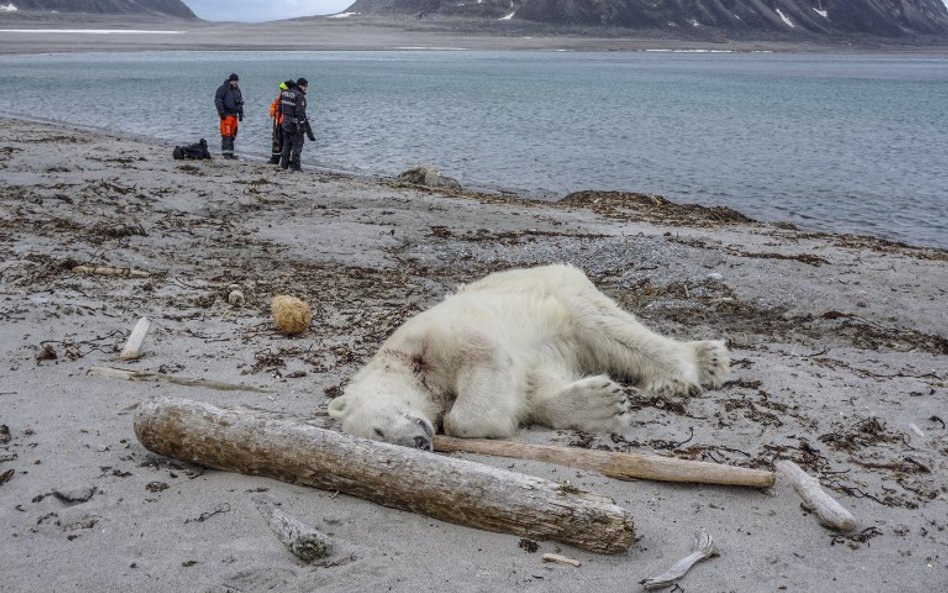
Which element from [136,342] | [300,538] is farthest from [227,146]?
[300,538]

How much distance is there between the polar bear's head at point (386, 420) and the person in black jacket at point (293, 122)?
52.7 feet

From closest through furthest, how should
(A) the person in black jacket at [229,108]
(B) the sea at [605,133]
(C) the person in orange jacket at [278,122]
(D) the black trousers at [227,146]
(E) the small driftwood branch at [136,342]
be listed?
(E) the small driftwood branch at [136,342] → (C) the person in orange jacket at [278,122] → (A) the person in black jacket at [229,108] → (D) the black trousers at [227,146] → (B) the sea at [605,133]

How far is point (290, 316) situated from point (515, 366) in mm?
2255

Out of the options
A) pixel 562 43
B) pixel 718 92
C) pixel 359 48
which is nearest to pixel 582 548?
pixel 718 92

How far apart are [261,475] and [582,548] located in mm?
1636

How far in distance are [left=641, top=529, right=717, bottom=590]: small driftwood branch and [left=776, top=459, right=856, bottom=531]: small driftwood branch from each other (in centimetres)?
62

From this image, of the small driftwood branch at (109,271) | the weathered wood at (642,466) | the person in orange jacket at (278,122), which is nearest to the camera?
the weathered wood at (642,466)

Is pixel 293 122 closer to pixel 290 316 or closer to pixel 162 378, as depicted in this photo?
pixel 290 316

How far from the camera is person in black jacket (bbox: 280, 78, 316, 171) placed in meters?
19.3

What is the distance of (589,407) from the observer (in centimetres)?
493

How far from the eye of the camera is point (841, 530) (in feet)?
12.4

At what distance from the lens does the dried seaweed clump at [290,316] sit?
21.6 ft

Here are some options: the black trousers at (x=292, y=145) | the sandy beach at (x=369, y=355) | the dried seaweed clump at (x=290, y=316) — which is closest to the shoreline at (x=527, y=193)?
the black trousers at (x=292, y=145)

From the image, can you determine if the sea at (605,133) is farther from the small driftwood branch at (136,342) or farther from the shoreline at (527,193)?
the small driftwood branch at (136,342)
